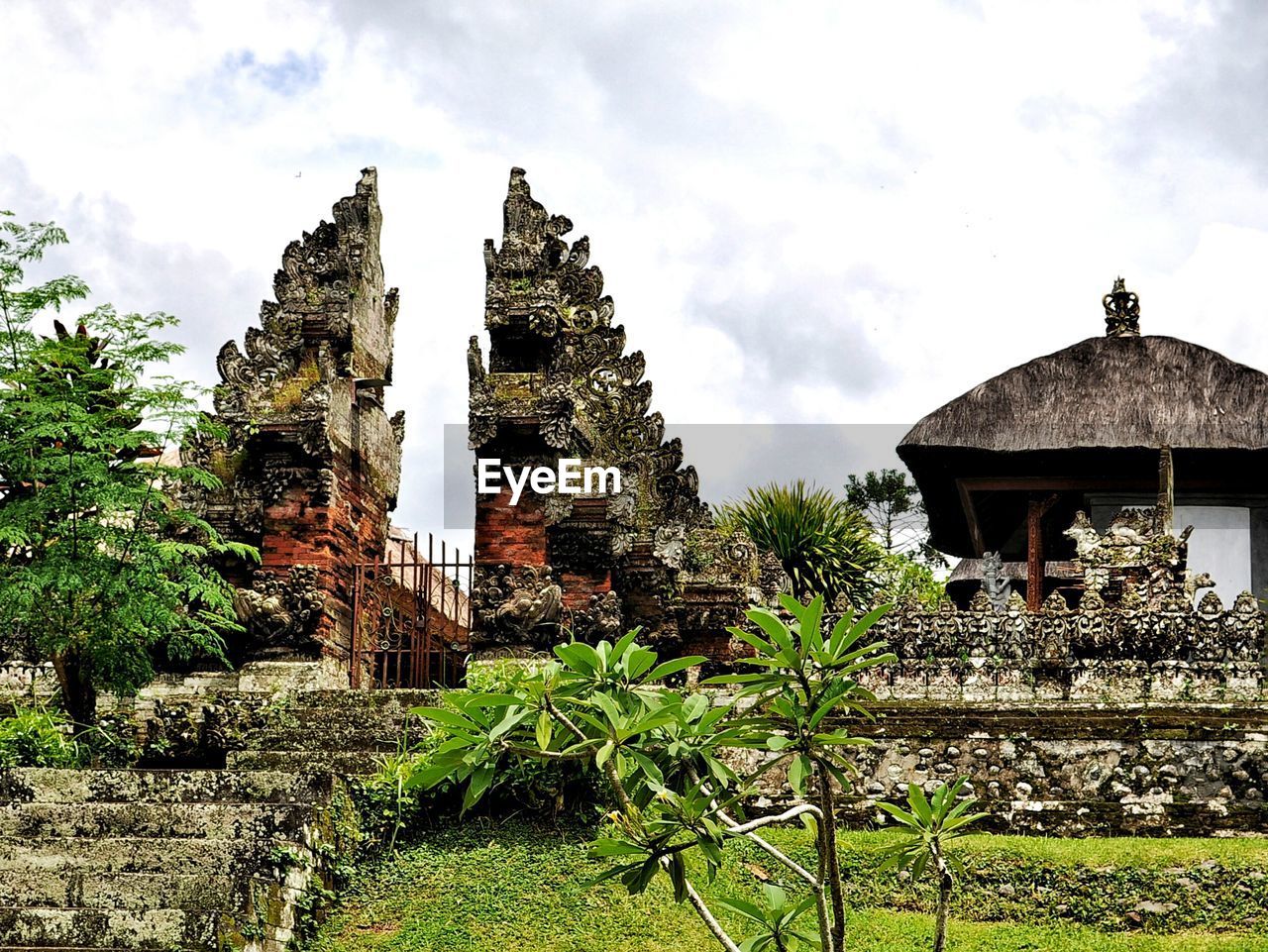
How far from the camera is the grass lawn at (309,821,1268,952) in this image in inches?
339

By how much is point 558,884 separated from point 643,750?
402 centimetres

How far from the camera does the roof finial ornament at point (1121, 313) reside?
18.8 metres

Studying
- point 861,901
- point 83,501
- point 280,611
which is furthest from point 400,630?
point 861,901

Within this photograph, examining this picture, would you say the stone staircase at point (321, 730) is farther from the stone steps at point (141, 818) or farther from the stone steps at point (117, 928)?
the stone steps at point (117, 928)

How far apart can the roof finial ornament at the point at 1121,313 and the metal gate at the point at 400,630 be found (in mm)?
8031

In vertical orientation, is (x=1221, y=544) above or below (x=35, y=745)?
above

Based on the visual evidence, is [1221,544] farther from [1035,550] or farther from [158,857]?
[158,857]

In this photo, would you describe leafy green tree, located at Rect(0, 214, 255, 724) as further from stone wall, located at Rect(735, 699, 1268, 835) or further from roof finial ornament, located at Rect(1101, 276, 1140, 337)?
roof finial ornament, located at Rect(1101, 276, 1140, 337)

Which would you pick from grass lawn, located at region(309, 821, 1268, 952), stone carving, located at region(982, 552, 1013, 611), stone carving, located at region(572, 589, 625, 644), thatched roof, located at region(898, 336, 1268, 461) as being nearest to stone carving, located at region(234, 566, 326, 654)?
stone carving, located at region(572, 589, 625, 644)

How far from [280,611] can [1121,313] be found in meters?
10.2

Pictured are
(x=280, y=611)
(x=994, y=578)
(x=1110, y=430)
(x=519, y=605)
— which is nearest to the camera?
(x=519, y=605)

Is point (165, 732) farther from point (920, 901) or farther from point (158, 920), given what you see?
point (920, 901)

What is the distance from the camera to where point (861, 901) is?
921 centimetres

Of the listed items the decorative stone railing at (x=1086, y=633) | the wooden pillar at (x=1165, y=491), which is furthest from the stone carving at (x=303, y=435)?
the wooden pillar at (x=1165, y=491)
